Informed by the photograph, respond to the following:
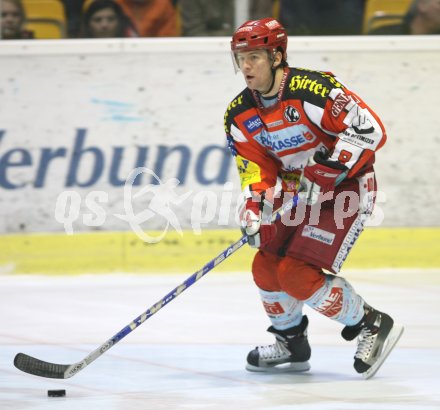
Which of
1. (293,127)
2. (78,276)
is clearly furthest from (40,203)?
(293,127)

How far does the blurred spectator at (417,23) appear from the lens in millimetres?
7039

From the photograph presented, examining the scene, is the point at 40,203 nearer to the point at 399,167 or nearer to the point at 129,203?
the point at 129,203

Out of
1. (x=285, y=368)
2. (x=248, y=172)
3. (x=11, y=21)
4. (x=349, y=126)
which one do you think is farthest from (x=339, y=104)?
(x=11, y=21)

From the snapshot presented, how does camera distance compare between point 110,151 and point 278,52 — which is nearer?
point 278,52

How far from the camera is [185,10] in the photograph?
274 inches

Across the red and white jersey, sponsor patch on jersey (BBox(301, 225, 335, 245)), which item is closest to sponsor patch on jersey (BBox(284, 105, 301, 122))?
the red and white jersey

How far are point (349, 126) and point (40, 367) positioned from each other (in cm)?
134

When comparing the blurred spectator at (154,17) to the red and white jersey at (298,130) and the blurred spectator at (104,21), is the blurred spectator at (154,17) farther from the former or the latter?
the red and white jersey at (298,130)

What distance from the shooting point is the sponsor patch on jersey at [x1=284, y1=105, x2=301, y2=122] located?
13.5 ft

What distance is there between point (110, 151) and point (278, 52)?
2.82 metres

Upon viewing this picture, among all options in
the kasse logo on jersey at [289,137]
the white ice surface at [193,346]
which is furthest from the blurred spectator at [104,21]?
the kasse logo on jersey at [289,137]

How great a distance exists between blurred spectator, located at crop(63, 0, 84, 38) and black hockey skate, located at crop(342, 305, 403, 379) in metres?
3.26

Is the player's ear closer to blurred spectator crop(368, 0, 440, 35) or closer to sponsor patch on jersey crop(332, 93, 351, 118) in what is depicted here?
sponsor patch on jersey crop(332, 93, 351, 118)

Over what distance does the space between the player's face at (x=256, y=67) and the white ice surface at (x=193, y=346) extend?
40.9 inches
